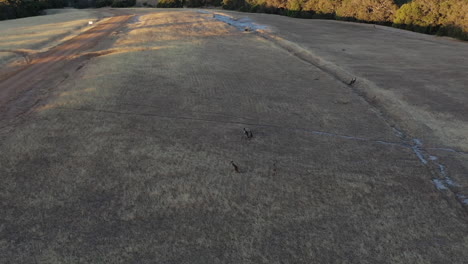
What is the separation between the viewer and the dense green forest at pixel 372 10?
27.5 m

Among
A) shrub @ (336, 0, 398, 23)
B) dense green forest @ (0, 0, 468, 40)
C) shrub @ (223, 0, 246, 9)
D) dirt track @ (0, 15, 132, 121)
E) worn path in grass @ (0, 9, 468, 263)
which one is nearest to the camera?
worn path in grass @ (0, 9, 468, 263)

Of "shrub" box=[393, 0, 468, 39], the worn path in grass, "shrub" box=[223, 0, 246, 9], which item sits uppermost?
"shrub" box=[223, 0, 246, 9]

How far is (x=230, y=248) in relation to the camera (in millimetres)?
4000

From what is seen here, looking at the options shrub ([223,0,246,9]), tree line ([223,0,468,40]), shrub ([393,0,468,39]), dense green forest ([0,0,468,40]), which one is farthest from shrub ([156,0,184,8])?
shrub ([393,0,468,39])

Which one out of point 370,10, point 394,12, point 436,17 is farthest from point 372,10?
point 436,17

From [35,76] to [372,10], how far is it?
34.1 meters

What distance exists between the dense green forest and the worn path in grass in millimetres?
23738

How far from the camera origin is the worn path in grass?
159 inches

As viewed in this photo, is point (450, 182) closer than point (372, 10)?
Yes

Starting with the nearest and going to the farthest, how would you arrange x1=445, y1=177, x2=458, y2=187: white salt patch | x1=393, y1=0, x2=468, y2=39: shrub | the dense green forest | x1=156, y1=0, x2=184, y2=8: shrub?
x1=445, y1=177, x2=458, y2=187: white salt patch → x1=393, y1=0, x2=468, y2=39: shrub → the dense green forest → x1=156, y1=0, x2=184, y2=8: shrub

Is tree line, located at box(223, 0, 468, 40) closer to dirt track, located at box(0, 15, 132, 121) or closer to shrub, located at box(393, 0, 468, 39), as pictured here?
shrub, located at box(393, 0, 468, 39)

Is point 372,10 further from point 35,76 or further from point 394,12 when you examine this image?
point 35,76

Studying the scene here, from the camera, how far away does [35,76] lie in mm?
11094

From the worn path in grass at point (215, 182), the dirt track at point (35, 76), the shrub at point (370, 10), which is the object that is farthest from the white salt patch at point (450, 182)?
the shrub at point (370, 10)
